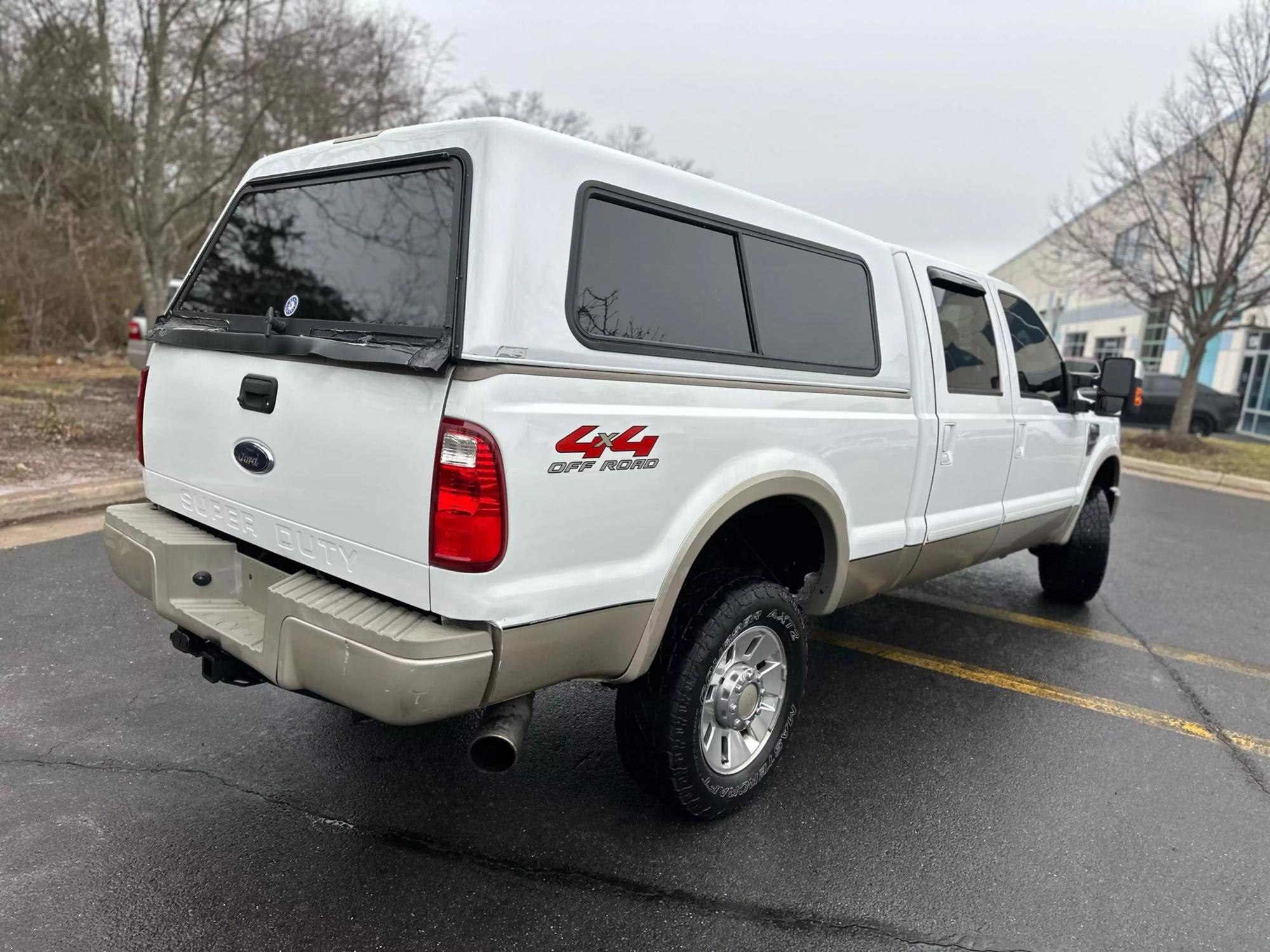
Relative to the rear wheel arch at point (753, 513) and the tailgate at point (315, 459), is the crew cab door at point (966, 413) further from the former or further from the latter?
the tailgate at point (315, 459)

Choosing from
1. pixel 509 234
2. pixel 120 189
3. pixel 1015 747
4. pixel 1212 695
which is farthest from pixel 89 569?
pixel 120 189

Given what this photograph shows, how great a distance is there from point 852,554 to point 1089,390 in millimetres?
2439

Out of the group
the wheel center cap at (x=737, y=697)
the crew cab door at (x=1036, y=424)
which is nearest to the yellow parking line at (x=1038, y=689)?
the crew cab door at (x=1036, y=424)

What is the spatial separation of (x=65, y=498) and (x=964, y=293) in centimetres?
609

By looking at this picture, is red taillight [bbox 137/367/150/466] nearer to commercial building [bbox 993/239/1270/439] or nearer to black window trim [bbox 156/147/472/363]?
black window trim [bbox 156/147/472/363]

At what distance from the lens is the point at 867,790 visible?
309 centimetres

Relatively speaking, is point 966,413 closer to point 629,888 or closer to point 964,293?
point 964,293

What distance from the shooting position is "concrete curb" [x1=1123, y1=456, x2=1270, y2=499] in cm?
1177

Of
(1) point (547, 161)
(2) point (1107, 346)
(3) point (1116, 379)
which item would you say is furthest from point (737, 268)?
(2) point (1107, 346)

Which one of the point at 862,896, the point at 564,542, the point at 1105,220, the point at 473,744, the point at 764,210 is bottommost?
the point at 862,896

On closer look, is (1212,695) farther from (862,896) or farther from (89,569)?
(89,569)

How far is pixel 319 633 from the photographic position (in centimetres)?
211

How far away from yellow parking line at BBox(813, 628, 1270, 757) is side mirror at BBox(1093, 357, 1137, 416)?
5.62 feet

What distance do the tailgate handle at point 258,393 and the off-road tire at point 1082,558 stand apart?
15.2ft
